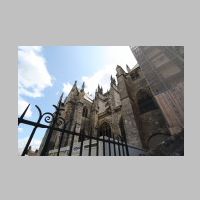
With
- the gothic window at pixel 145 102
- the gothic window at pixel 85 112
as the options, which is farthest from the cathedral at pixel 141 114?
the gothic window at pixel 85 112

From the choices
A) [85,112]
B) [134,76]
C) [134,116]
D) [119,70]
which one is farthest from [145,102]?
[85,112]

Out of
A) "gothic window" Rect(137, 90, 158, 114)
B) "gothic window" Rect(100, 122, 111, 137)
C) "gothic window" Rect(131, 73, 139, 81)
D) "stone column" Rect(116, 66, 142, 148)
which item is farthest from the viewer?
"gothic window" Rect(100, 122, 111, 137)

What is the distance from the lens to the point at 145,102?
10.6 metres

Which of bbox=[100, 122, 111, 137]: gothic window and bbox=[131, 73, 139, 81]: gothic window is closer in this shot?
bbox=[131, 73, 139, 81]: gothic window

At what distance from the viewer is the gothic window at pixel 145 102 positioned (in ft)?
32.6

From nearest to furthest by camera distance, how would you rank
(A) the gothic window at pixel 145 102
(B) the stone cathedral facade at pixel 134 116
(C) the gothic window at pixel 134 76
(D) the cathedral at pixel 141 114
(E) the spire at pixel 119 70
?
(D) the cathedral at pixel 141 114 → (B) the stone cathedral facade at pixel 134 116 → (A) the gothic window at pixel 145 102 → (E) the spire at pixel 119 70 → (C) the gothic window at pixel 134 76

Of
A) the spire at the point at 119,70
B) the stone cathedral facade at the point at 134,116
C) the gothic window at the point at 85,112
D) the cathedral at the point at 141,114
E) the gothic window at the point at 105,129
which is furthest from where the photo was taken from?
the gothic window at the point at 85,112

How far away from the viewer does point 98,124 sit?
15.3m

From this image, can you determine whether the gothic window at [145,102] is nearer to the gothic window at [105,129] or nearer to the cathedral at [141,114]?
the cathedral at [141,114]

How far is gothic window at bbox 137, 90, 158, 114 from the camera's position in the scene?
994cm

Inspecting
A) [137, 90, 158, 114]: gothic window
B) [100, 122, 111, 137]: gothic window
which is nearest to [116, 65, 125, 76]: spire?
[137, 90, 158, 114]: gothic window

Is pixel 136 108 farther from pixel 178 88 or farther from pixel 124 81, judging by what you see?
pixel 178 88

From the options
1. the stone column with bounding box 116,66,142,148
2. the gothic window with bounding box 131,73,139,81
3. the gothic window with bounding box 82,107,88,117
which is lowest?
the stone column with bounding box 116,66,142,148

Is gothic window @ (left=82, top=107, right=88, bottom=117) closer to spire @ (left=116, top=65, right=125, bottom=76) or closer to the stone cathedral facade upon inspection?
the stone cathedral facade
